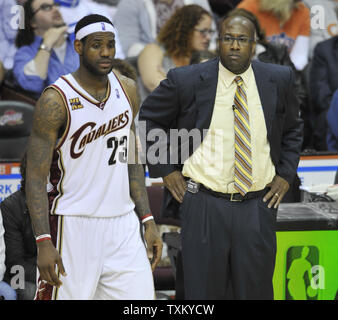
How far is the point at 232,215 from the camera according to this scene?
4254mm

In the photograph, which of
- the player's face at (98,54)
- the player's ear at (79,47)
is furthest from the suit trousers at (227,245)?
the player's ear at (79,47)

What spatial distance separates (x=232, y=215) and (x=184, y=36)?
→ 3372mm

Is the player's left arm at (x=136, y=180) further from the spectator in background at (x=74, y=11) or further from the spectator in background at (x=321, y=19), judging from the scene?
→ the spectator in background at (x=321, y=19)

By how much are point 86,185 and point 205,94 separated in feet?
2.75

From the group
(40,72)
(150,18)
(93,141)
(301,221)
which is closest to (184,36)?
(150,18)

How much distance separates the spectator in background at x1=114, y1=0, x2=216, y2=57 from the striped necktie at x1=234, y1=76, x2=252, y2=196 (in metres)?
3.72

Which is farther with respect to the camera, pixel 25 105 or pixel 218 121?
pixel 25 105

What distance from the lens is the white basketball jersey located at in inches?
160

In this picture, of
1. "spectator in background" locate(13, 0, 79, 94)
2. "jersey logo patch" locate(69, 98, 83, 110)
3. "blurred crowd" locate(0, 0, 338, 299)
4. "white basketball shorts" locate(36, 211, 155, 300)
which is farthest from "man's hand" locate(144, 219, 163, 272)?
"spectator in background" locate(13, 0, 79, 94)

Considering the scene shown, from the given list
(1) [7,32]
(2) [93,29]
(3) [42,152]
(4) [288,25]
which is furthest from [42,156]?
(4) [288,25]

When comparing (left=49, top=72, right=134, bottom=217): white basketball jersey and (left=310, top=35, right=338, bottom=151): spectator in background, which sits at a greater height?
(left=310, top=35, right=338, bottom=151): spectator in background

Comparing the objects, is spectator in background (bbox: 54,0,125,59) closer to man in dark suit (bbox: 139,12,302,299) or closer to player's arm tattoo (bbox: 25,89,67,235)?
man in dark suit (bbox: 139,12,302,299)
